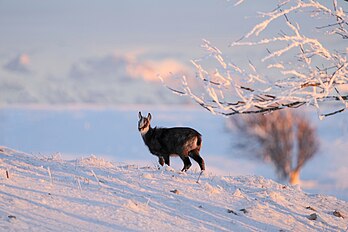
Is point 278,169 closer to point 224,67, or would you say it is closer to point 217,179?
point 217,179

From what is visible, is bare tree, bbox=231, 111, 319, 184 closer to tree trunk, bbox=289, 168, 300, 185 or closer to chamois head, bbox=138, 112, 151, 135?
tree trunk, bbox=289, 168, 300, 185

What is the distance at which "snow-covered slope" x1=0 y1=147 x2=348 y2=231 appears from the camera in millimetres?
9445

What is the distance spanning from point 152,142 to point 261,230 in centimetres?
721

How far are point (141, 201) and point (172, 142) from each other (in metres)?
6.19

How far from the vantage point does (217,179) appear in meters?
12.9

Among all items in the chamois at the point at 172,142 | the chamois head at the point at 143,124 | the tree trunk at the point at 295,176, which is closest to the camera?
the chamois at the point at 172,142

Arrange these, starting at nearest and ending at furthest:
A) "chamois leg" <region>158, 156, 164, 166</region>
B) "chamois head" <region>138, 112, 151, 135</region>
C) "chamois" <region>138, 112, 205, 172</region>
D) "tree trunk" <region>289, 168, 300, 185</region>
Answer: "chamois" <region>138, 112, 205, 172</region> → "chamois leg" <region>158, 156, 164, 166</region> → "chamois head" <region>138, 112, 151, 135</region> → "tree trunk" <region>289, 168, 300, 185</region>

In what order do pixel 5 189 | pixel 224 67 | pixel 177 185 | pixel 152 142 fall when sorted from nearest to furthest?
1. pixel 224 67
2. pixel 5 189
3. pixel 177 185
4. pixel 152 142

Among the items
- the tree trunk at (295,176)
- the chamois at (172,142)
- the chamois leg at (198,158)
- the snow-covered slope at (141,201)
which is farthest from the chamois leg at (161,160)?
the tree trunk at (295,176)

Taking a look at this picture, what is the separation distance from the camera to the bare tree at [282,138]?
157ft

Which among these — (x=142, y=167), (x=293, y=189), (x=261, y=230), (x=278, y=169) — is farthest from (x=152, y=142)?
(x=278, y=169)

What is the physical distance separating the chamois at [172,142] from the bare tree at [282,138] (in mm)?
30956

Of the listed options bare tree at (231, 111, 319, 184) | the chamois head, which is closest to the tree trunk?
bare tree at (231, 111, 319, 184)

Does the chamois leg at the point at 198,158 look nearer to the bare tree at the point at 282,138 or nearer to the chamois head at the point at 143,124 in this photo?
the chamois head at the point at 143,124
